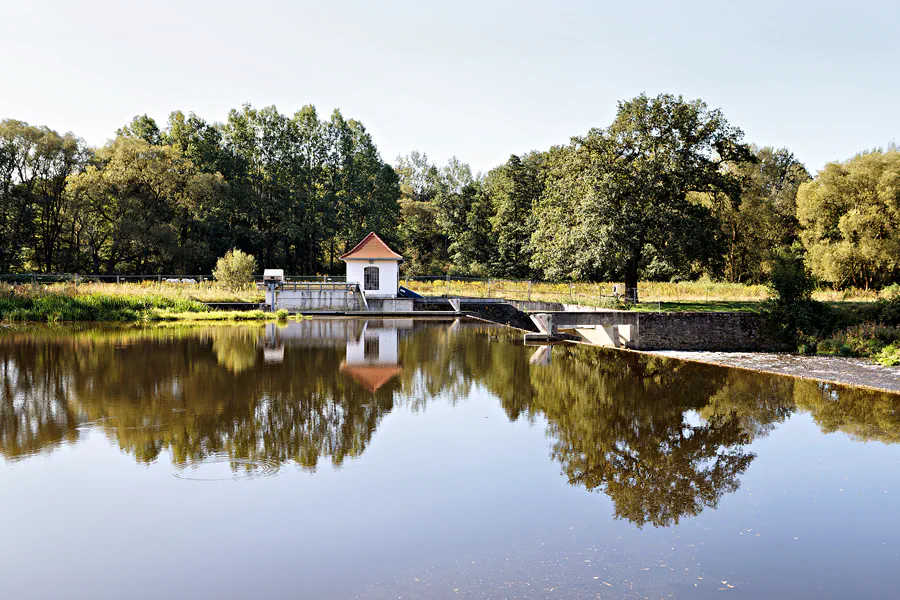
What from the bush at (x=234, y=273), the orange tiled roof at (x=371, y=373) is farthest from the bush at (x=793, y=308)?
the bush at (x=234, y=273)

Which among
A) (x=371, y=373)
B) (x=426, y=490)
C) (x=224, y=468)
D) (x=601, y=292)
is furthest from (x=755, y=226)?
(x=224, y=468)

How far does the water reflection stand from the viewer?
9.27 metres

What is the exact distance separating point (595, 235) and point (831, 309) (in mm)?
9979

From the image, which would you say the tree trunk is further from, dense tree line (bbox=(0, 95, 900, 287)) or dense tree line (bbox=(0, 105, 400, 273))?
dense tree line (bbox=(0, 105, 400, 273))

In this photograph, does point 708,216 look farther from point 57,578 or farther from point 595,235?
point 57,578

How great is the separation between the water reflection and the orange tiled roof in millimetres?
79

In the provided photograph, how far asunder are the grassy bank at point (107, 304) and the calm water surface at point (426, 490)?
14.6 metres

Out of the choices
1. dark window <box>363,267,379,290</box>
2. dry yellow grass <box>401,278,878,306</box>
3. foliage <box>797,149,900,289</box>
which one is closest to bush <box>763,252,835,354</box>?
dry yellow grass <box>401,278,878,306</box>

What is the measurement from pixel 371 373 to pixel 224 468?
7.65 meters

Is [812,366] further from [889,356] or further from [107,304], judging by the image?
[107,304]

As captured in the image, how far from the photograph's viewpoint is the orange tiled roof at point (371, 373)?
49.0 feet

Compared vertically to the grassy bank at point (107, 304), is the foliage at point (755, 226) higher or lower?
higher

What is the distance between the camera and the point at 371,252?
123 feet

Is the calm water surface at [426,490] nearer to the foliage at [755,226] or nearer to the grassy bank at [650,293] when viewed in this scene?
the grassy bank at [650,293]
